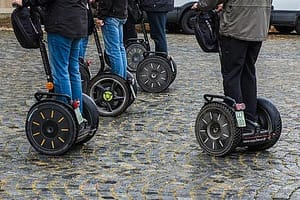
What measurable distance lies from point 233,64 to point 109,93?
2.24 m

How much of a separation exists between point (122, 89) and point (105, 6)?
95 centimetres

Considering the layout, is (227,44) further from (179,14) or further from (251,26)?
(179,14)

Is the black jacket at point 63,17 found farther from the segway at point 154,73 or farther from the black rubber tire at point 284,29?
the black rubber tire at point 284,29

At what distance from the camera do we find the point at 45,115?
270 inches

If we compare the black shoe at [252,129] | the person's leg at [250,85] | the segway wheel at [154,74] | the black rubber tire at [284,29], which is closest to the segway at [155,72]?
the segway wheel at [154,74]

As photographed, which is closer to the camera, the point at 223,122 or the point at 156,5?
the point at 223,122

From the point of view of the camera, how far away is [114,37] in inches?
350

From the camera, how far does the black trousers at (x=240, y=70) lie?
6.89 meters

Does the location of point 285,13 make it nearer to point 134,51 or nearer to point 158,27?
point 134,51

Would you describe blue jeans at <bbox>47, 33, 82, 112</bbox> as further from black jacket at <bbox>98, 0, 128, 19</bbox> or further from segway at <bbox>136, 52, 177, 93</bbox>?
segway at <bbox>136, 52, 177, 93</bbox>

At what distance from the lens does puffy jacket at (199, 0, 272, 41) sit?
682cm

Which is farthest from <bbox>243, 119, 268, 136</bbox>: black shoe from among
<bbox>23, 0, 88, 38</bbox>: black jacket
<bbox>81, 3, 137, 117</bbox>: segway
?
<bbox>81, 3, 137, 117</bbox>: segway

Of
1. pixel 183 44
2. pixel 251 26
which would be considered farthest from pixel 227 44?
pixel 183 44

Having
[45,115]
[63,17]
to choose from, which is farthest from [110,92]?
[63,17]
